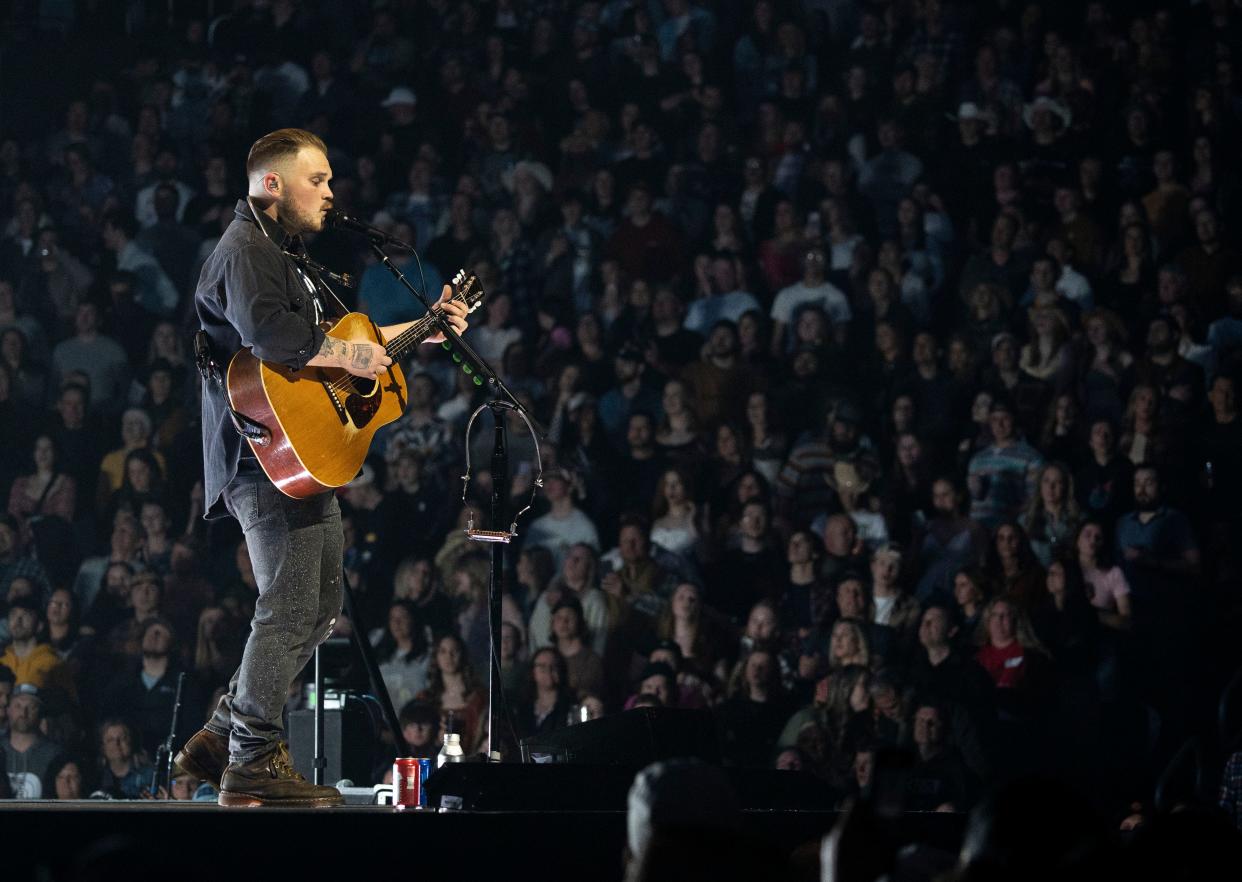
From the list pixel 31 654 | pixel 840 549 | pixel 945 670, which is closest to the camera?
pixel 945 670

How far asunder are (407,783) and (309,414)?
2.81 feet

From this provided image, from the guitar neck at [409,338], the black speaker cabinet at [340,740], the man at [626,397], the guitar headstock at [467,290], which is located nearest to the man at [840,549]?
the man at [626,397]

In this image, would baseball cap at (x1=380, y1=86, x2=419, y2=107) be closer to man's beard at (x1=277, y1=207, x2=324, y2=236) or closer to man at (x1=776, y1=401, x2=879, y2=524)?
man at (x1=776, y1=401, x2=879, y2=524)

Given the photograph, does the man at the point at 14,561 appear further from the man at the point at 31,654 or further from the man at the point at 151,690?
the man at the point at 151,690

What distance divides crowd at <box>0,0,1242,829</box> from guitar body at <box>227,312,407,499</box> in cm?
268

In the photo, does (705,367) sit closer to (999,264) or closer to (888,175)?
(888,175)

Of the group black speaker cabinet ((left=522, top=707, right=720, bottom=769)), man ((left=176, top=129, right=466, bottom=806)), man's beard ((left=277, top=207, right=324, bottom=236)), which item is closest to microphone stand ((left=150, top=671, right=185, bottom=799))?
black speaker cabinet ((left=522, top=707, right=720, bottom=769))

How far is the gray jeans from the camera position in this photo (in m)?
3.04

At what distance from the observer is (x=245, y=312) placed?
302cm

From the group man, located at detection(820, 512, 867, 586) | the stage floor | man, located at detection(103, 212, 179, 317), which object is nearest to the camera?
the stage floor

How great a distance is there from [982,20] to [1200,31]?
965mm

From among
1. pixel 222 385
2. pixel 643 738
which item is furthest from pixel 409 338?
pixel 643 738

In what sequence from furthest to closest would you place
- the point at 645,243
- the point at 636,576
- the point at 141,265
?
the point at 141,265, the point at 645,243, the point at 636,576

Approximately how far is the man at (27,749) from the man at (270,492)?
3.70 m
